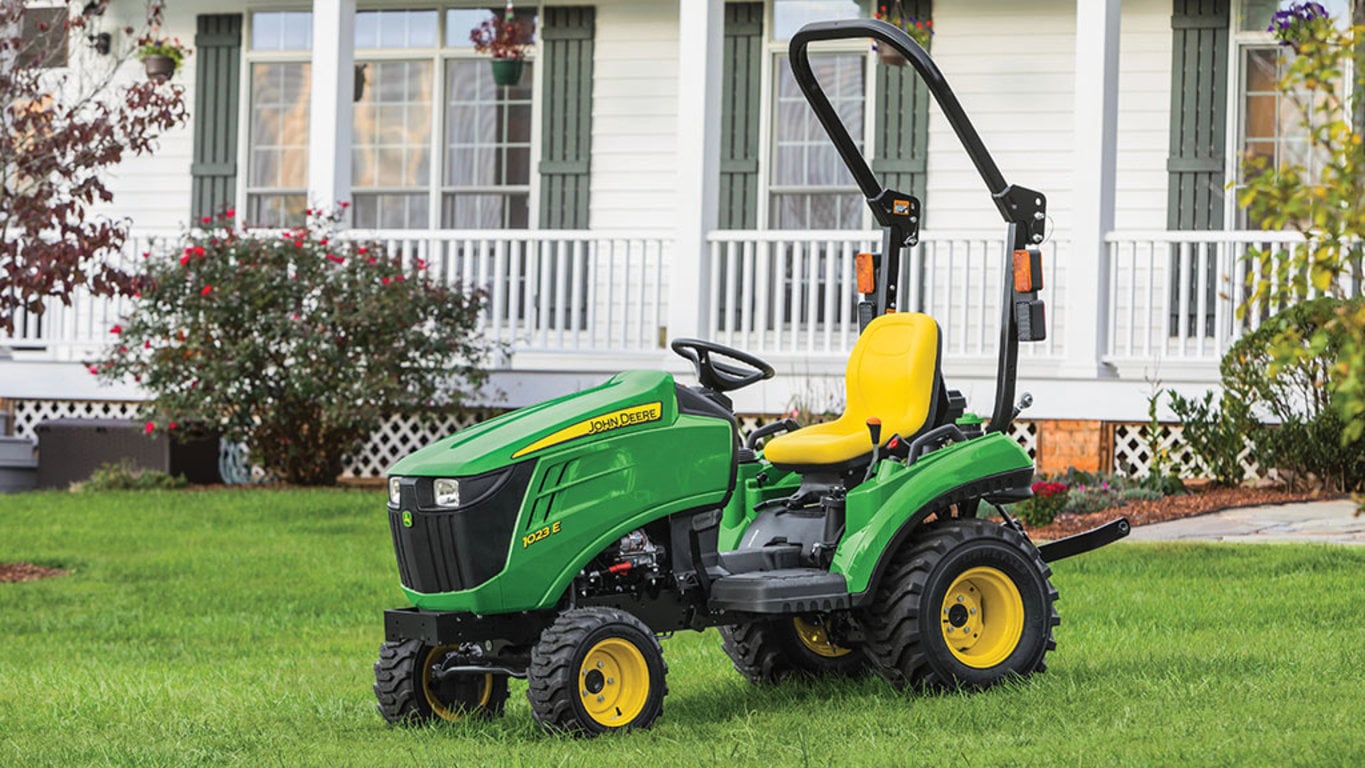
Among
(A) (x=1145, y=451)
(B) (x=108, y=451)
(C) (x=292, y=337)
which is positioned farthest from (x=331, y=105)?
(A) (x=1145, y=451)

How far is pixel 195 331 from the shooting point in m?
14.6

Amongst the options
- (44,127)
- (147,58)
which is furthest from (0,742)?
(147,58)

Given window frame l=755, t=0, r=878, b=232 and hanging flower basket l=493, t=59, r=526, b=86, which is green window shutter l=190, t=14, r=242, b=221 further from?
window frame l=755, t=0, r=878, b=232

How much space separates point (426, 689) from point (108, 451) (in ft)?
34.7

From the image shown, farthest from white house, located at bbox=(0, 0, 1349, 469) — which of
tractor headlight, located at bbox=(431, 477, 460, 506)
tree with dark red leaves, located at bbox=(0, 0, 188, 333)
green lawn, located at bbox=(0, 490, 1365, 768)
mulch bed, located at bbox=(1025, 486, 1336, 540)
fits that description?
tractor headlight, located at bbox=(431, 477, 460, 506)

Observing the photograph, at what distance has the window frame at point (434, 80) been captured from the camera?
17.5 meters

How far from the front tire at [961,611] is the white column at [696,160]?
866 cm

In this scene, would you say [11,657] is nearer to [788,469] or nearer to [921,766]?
[788,469]

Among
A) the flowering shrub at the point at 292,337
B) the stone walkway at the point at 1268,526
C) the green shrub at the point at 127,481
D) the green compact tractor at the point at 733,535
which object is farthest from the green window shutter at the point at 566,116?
the green compact tractor at the point at 733,535

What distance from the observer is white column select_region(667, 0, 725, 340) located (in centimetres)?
1482

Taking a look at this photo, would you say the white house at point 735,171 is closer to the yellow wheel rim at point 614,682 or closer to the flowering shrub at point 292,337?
the flowering shrub at point 292,337

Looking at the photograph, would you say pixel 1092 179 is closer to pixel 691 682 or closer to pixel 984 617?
pixel 691 682

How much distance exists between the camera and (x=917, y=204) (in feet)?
23.3

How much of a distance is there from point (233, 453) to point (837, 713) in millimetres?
11097
